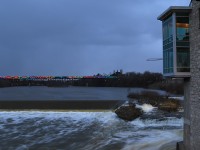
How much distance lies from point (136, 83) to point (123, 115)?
105 metres

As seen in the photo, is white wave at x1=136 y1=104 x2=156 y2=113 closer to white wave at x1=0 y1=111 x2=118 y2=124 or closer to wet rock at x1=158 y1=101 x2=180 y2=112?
wet rock at x1=158 y1=101 x2=180 y2=112

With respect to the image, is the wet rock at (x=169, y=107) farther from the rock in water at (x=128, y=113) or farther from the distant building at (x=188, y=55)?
the distant building at (x=188, y=55)

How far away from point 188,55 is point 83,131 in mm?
18894

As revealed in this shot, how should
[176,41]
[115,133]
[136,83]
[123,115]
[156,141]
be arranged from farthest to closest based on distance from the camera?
[136,83] → [123,115] → [115,133] → [156,141] → [176,41]

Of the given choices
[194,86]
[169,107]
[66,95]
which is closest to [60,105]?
[169,107]

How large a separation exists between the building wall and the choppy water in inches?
275

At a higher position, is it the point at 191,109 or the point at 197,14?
the point at 197,14

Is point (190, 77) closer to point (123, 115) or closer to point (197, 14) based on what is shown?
point (197, 14)

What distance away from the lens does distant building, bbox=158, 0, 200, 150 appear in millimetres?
24109

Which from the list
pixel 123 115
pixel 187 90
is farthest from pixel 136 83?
pixel 187 90

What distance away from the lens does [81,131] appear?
4159cm

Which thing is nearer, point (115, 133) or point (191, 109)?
point (191, 109)

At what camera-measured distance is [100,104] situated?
61.0m

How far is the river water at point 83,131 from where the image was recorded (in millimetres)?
34350
